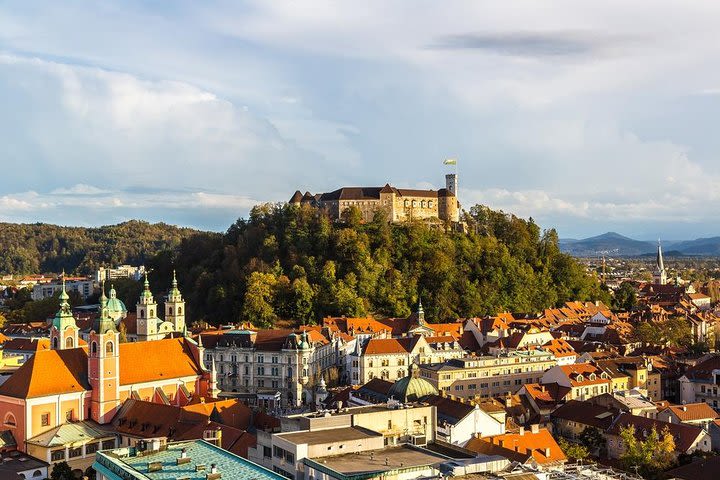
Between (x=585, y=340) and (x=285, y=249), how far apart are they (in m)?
36.1

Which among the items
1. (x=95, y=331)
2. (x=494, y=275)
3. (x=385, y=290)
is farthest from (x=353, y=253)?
(x=95, y=331)

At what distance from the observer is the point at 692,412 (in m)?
53.9

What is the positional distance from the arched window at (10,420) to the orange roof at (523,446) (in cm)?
2532

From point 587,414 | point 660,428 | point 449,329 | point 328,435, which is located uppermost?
point 328,435

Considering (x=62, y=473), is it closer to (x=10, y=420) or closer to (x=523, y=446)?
(x=10, y=420)

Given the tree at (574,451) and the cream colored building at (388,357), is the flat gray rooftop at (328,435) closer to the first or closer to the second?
the tree at (574,451)

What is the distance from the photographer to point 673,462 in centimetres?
4441

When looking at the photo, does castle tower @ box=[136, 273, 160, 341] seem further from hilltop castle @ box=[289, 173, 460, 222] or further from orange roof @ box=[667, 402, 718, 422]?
orange roof @ box=[667, 402, 718, 422]

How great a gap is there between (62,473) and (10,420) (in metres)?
7.06

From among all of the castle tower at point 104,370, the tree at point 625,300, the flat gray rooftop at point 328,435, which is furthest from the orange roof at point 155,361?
the tree at point 625,300

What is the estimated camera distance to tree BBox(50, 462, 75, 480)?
42.1 m

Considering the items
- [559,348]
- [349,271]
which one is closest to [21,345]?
[349,271]

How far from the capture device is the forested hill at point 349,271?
92.7m

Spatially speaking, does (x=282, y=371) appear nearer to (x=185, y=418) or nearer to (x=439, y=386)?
(x=439, y=386)
